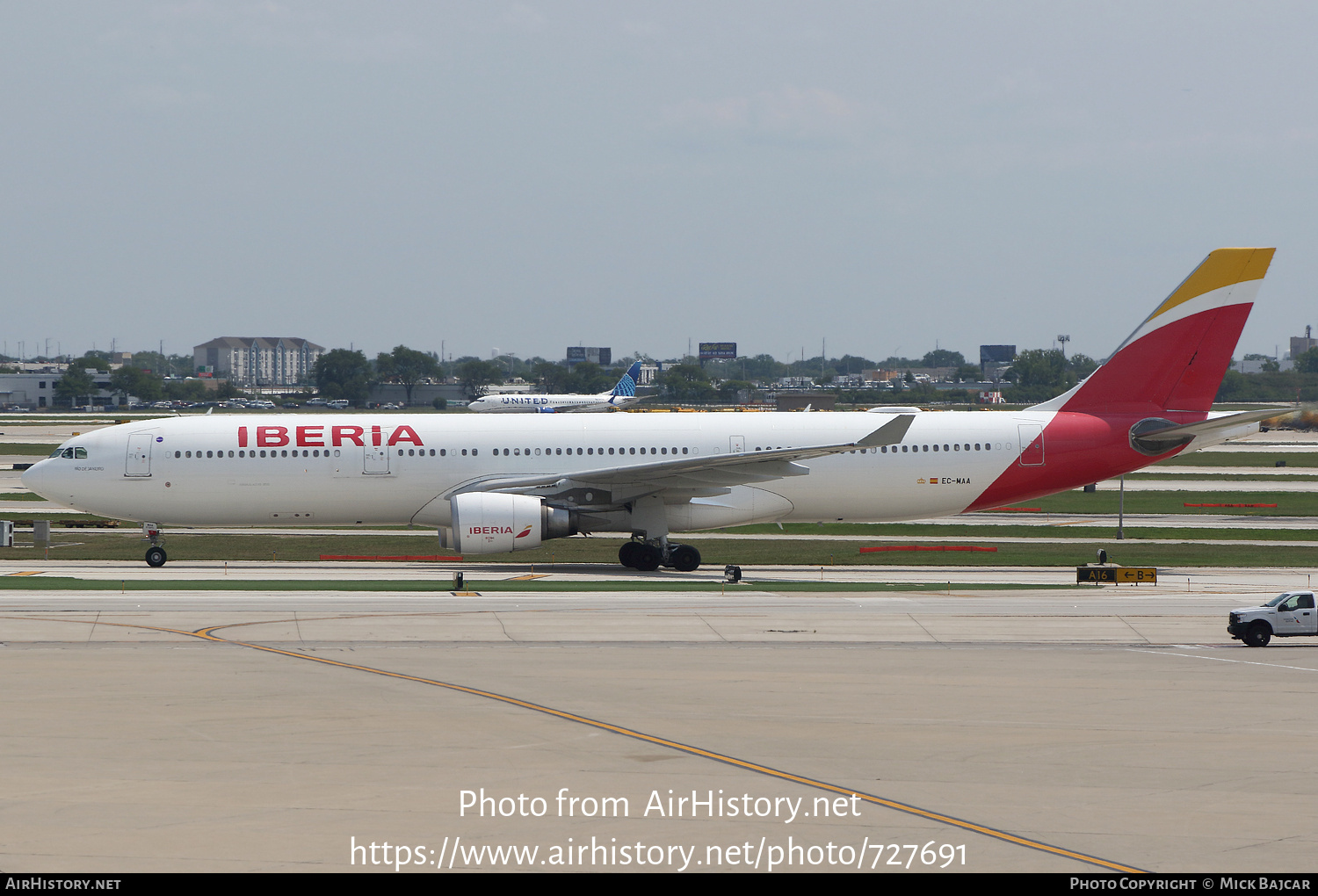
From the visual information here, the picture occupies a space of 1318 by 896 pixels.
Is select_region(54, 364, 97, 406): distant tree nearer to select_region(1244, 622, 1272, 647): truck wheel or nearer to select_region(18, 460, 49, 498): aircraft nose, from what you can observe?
select_region(18, 460, 49, 498): aircraft nose

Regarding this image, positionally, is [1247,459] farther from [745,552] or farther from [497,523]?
[497,523]

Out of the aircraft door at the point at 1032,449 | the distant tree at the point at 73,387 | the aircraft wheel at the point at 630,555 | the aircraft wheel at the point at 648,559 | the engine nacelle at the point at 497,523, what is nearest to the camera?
the engine nacelle at the point at 497,523

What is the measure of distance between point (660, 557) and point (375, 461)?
28.2 ft

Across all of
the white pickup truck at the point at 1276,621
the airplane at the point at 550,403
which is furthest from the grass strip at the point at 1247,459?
the airplane at the point at 550,403

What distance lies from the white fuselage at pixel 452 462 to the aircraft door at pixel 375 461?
0.12 ft

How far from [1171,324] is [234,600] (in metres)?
27.4

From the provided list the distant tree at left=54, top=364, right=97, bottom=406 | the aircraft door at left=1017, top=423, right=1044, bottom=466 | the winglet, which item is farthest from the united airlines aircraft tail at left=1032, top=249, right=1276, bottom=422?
the distant tree at left=54, top=364, right=97, bottom=406

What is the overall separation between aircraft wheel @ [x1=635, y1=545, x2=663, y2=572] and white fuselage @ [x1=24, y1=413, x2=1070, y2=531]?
3.14ft

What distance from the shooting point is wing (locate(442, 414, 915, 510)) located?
34.0 metres

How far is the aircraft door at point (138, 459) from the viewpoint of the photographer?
35406 mm

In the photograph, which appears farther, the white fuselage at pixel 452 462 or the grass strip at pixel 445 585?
the white fuselage at pixel 452 462

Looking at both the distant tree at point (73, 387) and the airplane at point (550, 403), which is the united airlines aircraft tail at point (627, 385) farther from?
the distant tree at point (73, 387)

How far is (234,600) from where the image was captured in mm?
27656

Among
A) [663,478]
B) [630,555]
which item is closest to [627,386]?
[630,555]
